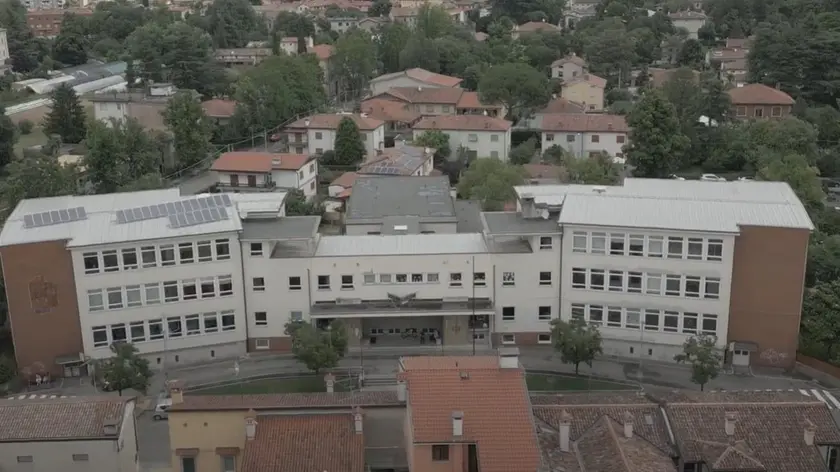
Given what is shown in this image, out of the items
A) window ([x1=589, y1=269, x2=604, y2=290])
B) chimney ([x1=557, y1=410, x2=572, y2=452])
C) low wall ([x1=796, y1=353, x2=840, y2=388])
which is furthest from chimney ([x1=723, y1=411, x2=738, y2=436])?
low wall ([x1=796, y1=353, x2=840, y2=388])

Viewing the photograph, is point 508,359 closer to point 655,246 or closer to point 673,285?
point 655,246

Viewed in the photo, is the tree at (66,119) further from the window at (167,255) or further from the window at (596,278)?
the window at (596,278)

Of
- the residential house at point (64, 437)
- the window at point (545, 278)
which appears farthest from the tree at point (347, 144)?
the residential house at point (64, 437)

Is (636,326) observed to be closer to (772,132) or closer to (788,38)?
(772,132)

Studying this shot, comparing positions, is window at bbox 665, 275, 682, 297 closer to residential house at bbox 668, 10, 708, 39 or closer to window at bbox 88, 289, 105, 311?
window at bbox 88, 289, 105, 311

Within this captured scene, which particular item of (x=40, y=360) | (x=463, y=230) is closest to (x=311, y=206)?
(x=463, y=230)
